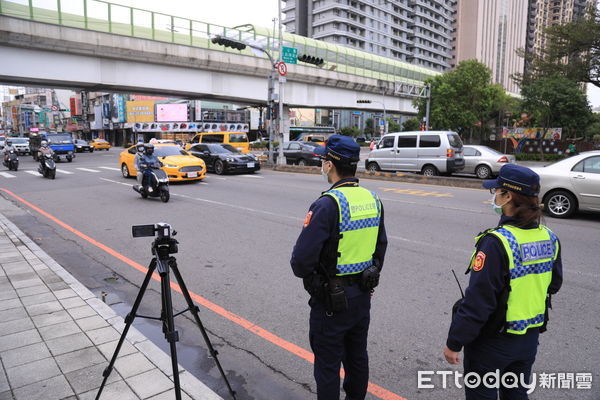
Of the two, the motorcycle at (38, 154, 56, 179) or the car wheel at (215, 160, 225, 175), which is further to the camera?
the car wheel at (215, 160, 225, 175)

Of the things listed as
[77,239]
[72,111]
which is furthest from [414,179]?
[72,111]

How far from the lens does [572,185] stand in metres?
9.29

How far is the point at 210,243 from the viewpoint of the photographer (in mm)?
7379

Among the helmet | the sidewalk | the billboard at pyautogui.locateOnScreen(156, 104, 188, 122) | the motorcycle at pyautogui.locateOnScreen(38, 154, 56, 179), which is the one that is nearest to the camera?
the sidewalk

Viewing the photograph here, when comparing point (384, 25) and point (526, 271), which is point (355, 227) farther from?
point (384, 25)

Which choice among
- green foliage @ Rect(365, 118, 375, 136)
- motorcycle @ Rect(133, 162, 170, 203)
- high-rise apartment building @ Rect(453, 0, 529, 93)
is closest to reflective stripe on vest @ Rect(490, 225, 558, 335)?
motorcycle @ Rect(133, 162, 170, 203)

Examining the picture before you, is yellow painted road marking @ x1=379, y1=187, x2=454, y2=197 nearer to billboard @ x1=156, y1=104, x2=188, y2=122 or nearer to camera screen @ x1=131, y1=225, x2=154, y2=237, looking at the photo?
camera screen @ x1=131, y1=225, x2=154, y2=237

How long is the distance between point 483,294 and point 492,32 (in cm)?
14254

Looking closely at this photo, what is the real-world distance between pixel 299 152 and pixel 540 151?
69.1 ft

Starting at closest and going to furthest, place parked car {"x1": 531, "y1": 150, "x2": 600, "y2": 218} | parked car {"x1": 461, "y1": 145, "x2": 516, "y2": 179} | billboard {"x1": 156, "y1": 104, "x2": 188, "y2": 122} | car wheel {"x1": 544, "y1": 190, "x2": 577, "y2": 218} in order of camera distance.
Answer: parked car {"x1": 531, "y1": 150, "x2": 600, "y2": 218}
car wheel {"x1": 544, "y1": 190, "x2": 577, "y2": 218}
parked car {"x1": 461, "y1": 145, "x2": 516, "y2": 179}
billboard {"x1": 156, "y1": 104, "x2": 188, "y2": 122}

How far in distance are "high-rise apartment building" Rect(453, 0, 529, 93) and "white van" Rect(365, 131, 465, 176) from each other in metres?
111

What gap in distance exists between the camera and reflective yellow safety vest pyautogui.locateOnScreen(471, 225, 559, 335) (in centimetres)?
207

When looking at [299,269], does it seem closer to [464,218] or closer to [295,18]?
[464,218]

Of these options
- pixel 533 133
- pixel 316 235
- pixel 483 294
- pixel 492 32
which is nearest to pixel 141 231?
pixel 316 235
